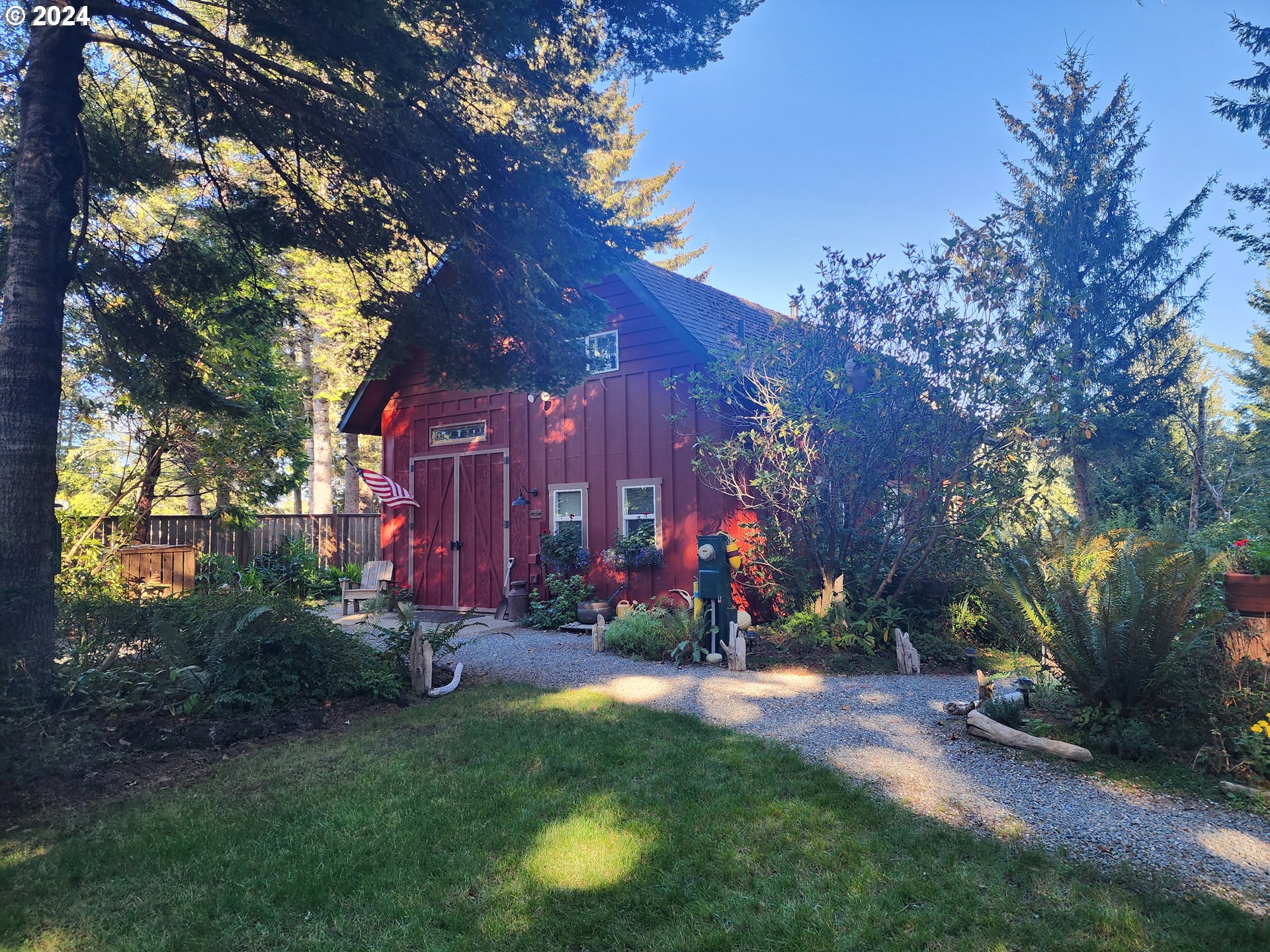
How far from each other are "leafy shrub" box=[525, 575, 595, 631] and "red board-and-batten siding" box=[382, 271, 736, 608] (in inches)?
11.4

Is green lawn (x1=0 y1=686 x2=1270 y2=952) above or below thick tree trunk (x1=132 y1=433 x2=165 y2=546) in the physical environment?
below

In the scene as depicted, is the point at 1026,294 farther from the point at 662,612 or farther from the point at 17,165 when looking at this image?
the point at 17,165

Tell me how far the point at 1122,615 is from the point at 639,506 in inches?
257

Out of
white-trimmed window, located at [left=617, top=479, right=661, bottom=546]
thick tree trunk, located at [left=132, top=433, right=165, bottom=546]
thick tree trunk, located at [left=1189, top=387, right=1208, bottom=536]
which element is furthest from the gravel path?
thick tree trunk, located at [left=1189, top=387, right=1208, bottom=536]

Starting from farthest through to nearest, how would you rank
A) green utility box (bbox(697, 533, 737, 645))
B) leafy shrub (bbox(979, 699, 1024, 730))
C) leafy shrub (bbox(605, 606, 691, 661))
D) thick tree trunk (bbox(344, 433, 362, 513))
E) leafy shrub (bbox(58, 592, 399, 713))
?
thick tree trunk (bbox(344, 433, 362, 513)) → leafy shrub (bbox(605, 606, 691, 661)) → green utility box (bbox(697, 533, 737, 645)) → leafy shrub (bbox(58, 592, 399, 713)) → leafy shrub (bbox(979, 699, 1024, 730))

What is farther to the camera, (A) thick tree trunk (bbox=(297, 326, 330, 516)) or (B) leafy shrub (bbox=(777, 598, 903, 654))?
(A) thick tree trunk (bbox=(297, 326, 330, 516))

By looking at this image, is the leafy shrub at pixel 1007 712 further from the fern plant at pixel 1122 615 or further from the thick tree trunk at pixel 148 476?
the thick tree trunk at pixel 148 476

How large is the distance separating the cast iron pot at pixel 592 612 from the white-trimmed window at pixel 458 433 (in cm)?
369

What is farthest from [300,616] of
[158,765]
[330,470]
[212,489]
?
[330,470]

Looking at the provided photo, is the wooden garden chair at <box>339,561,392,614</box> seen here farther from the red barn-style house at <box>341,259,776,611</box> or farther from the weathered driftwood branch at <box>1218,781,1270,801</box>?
the weathered driftwood branch at <box>1218,781,1270,801</box>

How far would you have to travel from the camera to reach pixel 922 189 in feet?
38.0

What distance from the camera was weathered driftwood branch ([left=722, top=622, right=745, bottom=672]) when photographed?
21.9ft

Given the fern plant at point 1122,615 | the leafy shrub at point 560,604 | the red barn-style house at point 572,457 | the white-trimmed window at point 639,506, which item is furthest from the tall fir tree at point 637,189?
the fern plant at point 1122,615

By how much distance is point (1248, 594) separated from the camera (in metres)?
4.02
